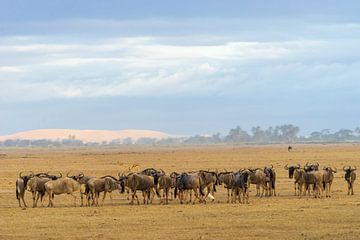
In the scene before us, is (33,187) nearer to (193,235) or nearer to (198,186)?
(198,186)

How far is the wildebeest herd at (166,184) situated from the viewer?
112ft

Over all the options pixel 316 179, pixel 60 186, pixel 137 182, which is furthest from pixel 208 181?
pixel 60 186

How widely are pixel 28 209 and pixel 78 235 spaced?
8.62 metres

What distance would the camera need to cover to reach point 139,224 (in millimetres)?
27172

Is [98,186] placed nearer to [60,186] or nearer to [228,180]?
[60,186]

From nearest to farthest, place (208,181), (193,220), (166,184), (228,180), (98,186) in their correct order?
(193,220) < (98,186) < (166,184) < (208,181) < (228,180)

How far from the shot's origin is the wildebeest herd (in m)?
34.1

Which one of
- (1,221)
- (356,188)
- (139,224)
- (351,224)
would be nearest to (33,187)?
(1,221)

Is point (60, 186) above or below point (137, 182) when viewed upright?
below

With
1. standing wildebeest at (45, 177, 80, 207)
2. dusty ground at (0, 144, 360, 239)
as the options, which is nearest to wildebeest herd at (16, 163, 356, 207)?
standing wildebeest at (45, 177, 80, 207)

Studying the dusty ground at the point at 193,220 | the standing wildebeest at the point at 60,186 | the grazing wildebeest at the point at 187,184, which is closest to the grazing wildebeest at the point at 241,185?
the dusty ground at the point at 193,220

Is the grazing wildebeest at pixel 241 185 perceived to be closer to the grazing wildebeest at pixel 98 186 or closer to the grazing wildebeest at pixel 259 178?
the grazing wildebeest at pixel 259 178

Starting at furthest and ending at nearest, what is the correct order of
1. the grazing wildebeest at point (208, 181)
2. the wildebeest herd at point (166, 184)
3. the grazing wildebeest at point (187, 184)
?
1. the grazing wildebeest at point (208, 181)
2. the grazing wildebeest at point (187, 184)
3. the wildebeest herd at point (166, 184)

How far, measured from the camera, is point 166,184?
3559cm
